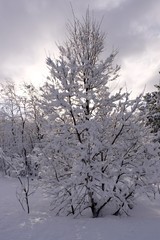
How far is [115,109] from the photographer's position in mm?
13867

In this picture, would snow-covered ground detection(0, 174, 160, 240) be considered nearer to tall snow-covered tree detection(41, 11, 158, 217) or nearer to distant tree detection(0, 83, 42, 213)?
tall snow-covered tree detection(41, 11, 158, 217)

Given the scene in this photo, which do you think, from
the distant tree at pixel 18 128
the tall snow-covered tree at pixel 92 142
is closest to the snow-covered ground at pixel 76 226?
the tall snow-covered tree at pixel 92 142

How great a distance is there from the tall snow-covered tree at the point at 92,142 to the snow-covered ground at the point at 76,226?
81 cm

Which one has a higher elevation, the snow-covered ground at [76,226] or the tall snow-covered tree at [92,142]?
the tall snow-covered tree at [92,142]

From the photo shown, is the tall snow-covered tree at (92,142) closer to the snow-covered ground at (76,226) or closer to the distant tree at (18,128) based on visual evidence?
the snow-covered ground at (76,226)

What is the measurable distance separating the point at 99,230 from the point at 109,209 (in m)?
3.32

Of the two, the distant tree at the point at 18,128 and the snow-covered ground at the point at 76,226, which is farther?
the distant tree at the point at 18,128

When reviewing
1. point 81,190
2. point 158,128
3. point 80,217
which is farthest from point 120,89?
point 158,128

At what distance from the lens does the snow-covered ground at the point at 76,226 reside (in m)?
10.3

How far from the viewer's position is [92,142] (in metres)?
12.2

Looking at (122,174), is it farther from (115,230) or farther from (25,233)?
(25,233)

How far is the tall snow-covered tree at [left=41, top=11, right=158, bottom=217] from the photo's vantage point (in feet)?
40.9

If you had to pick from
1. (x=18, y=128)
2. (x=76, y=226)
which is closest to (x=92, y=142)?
(x=76, y=226)

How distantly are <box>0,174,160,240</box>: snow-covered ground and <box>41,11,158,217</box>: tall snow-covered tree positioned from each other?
807 millimetres
